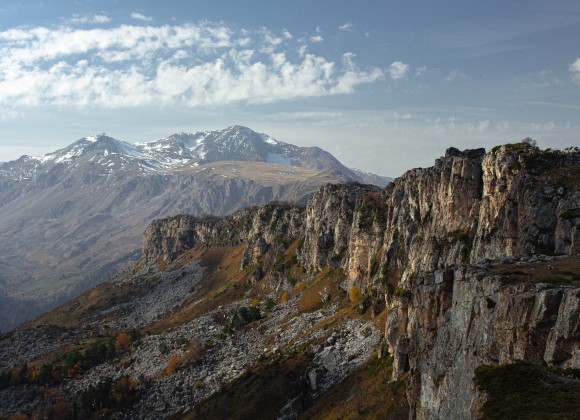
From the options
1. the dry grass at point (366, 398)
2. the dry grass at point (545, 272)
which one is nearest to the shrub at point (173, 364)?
the dry grass at point (366, 398)

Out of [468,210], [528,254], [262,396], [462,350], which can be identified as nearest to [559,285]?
[462,350]

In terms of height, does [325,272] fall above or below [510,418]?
below

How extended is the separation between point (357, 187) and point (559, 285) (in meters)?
108

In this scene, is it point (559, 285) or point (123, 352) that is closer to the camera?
point (559, 285)

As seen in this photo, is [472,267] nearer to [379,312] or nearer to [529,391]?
[529,391]

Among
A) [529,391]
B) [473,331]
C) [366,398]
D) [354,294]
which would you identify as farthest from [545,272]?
[354,294]

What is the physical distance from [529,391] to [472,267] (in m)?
17.7

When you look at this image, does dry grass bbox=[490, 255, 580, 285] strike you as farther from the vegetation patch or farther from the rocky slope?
the vegetation patch

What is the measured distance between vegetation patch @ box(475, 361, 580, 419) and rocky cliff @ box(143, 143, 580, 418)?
1588 millimetres

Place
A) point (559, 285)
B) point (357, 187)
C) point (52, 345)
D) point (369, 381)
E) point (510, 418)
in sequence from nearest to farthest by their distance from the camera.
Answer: point (510, 418) < point (559, 285) < point (369, 381) < point (357, 187) < point (52, 345)

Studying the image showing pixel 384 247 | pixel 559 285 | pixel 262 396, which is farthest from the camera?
pixel 384 247

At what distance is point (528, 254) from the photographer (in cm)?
4775

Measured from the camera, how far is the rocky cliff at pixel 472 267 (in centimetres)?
3266

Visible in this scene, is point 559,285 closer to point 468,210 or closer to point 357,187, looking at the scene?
point 468,210
